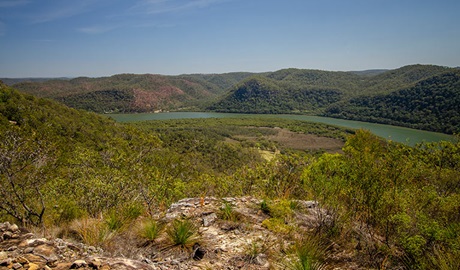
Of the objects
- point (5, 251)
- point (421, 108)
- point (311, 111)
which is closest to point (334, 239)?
point (5, 251)

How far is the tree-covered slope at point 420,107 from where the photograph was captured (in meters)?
87.9

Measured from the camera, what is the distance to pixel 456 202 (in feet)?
15.1

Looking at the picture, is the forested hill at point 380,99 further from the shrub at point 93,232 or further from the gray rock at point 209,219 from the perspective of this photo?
the shrub at point 93,232

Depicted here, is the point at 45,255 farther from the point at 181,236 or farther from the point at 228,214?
the point at 228,214

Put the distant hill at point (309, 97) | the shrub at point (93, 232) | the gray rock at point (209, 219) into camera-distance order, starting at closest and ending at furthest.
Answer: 1. the shrub at point (93, 232)
2. the gray rock at point (209, 219)
3. the distant hill at point (309, 97)

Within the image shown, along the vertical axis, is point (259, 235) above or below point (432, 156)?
below

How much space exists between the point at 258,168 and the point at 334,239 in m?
7.06

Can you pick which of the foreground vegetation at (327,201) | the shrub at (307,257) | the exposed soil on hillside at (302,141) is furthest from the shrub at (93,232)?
the exposed soil on hillside at (302,141)

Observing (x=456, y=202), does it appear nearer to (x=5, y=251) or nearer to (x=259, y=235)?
(x=259, y=235)

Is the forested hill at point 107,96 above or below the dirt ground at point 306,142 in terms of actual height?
above

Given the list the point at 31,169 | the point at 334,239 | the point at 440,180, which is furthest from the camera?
the point at 31,169

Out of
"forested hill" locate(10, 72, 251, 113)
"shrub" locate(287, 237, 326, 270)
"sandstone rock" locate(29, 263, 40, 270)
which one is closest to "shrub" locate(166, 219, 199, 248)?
"shrub" locate(287, 237, 326, 270)

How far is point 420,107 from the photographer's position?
335 ft

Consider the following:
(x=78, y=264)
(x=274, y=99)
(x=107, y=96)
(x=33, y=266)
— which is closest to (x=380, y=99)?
(x=274, y=99)
